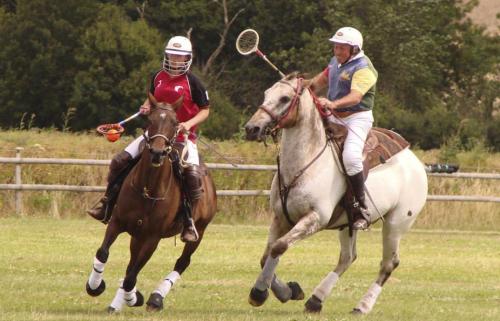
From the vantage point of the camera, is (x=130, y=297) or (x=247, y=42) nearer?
(x=130, y=297)

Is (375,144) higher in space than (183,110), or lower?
lower

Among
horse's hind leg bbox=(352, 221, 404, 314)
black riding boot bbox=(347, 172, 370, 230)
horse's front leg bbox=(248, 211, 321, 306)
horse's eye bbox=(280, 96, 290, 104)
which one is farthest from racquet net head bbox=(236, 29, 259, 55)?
horse's hind leg bbox=(352, 221, 404, 314)

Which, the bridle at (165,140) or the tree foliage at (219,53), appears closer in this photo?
the bridle at (165,140)

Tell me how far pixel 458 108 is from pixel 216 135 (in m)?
14.3

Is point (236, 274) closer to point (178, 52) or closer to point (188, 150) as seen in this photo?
point (188, 150)

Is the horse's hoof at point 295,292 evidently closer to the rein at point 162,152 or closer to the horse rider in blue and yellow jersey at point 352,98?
the horse rider in blue and yellow jersey at point 352,98

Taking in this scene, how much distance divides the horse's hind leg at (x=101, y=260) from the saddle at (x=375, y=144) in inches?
90.5

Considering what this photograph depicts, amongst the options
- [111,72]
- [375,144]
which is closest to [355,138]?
[375,144]

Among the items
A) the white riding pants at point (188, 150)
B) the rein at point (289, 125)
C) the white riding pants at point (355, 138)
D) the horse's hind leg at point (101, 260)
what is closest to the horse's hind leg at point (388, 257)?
the white riding pants at point (355, 138)

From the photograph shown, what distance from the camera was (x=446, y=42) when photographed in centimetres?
6688

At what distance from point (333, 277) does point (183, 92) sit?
7.67 ft

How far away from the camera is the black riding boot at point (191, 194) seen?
13.0 metres

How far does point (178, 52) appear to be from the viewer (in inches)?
505

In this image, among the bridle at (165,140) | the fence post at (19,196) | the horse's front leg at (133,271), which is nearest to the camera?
the bridle at (165,140)
